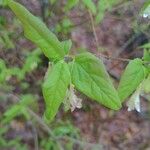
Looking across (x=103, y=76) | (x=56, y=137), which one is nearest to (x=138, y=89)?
(x=103, y=76)

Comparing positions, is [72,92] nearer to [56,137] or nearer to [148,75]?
[148,75]

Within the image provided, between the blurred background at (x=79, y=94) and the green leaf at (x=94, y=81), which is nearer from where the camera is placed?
the green leaf at (x=94, y=81)

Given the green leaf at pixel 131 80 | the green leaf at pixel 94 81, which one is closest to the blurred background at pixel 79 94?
the green leaf at pixel 131 80

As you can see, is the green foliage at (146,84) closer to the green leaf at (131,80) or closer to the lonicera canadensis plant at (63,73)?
the green leaf at (131,80)

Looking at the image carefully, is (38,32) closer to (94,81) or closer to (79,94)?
(94,81)

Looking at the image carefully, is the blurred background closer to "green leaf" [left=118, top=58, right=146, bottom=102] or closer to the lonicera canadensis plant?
"green leaf" [left=118, top=58, right=146, bottom=102]

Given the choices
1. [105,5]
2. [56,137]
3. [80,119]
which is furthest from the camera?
[80,119]
